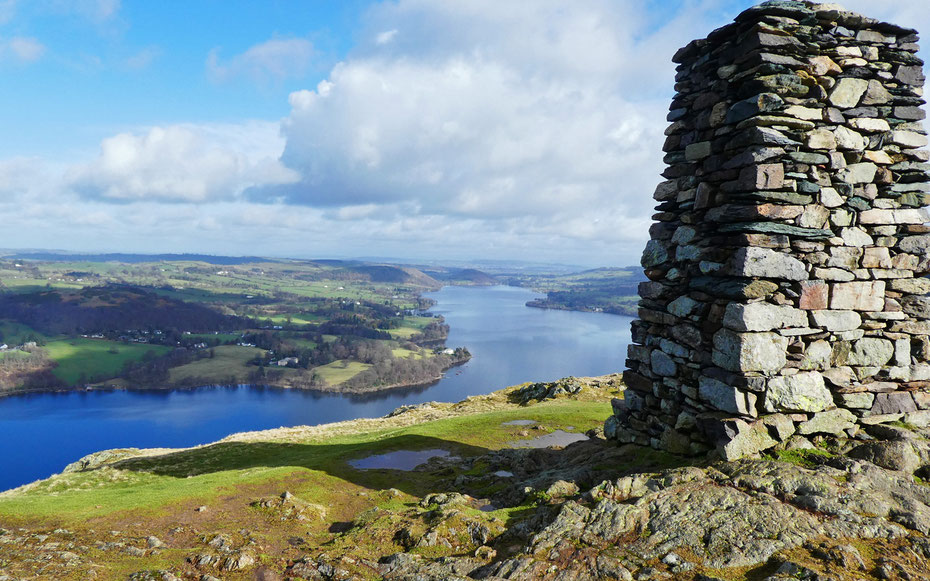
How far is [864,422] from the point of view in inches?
408

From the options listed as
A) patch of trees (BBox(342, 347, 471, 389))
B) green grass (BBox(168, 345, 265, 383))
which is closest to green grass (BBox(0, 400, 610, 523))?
patch of trees (BBox(342, 347, 471, 389))

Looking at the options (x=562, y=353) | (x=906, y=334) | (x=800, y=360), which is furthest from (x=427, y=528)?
(x=562, y=353)

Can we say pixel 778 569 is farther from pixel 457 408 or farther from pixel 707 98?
pixel 457 408

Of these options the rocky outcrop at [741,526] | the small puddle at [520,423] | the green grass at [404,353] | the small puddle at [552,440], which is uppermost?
the rocky outcrop at [741,526]

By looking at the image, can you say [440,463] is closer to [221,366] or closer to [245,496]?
[245,496]

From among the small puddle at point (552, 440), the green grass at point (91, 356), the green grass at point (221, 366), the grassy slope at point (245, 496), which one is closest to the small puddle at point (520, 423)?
the grassy slope at point (245, 496)

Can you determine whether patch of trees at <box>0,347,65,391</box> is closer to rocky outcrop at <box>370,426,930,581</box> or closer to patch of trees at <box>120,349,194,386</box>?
patch of trees at <box>120,349,194,386</box>

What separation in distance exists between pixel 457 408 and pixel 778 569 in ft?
95.2

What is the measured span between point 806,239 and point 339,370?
161 metres

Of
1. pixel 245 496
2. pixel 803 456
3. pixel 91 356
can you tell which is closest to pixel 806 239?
pixel 803 456

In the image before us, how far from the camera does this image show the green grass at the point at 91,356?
497ft

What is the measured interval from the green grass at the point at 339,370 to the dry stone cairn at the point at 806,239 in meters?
148

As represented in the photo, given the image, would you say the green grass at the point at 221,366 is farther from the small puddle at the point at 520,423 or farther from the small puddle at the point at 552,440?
the small puddle at the point at 552,440

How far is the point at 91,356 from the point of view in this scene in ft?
539
